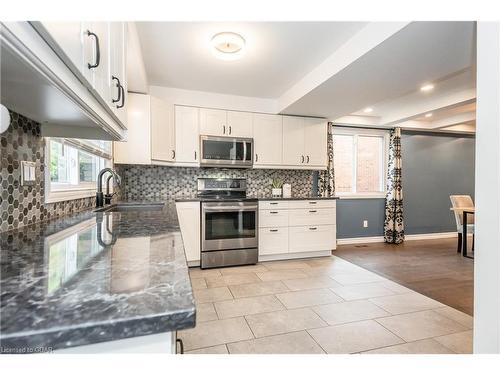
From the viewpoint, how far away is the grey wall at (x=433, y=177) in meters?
5.21

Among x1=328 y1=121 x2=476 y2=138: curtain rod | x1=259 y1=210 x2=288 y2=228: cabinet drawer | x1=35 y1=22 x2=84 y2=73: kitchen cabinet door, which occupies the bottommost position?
x1=259 y1=210 x2=288 y2=228: cabinet drawer

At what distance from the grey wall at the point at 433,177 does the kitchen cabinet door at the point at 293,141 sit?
2.49m

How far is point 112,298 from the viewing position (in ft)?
1.48

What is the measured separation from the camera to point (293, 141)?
4000 millimetres

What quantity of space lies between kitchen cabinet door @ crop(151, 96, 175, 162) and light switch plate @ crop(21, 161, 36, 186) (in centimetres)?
184

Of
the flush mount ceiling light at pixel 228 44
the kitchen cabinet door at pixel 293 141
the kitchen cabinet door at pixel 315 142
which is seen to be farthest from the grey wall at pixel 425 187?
the flush mount ceiling light at pixel 228 44

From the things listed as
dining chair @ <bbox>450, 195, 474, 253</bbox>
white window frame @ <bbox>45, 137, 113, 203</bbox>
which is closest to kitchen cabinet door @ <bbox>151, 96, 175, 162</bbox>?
white window frame @ <bbox>45, 137, 113, 203</bbox>

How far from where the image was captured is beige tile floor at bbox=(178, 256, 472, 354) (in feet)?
5.68

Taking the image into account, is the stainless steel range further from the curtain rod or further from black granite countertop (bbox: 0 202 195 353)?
black granite countertop (bbox: 0 202 195 353)

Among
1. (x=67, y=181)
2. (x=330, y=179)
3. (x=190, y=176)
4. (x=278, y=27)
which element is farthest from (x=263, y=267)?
(x=278, y=27)

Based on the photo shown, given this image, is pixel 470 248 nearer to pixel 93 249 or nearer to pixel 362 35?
pixel 362 35

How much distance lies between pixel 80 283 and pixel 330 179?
4.37 metres

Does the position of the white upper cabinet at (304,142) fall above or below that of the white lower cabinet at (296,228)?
above

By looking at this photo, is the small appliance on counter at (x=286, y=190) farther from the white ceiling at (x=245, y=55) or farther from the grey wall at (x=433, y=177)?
the grey wall at (x=433, y=177)
